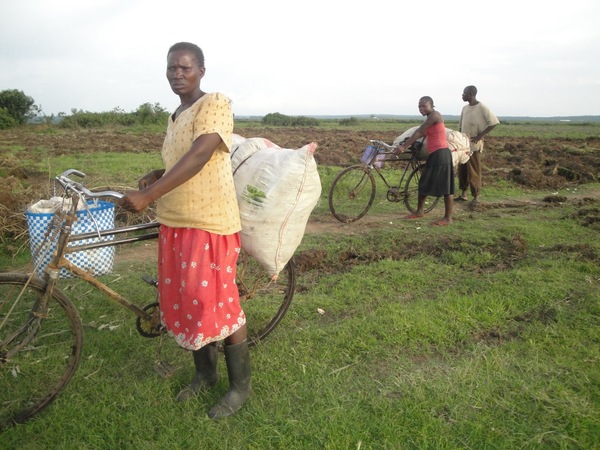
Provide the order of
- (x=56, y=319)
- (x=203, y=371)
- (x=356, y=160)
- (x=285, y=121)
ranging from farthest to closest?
(x=285, y=121) < (x=356, y=160) < (x=56, y=319) < (x=203, y=371)

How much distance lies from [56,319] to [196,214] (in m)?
1.88

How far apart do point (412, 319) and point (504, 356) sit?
674mm

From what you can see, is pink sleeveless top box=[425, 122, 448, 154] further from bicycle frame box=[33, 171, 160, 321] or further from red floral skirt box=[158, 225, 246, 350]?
bicycle frame box=[33, 171, 160, 321]

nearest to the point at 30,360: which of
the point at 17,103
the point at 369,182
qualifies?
the point at 369,182

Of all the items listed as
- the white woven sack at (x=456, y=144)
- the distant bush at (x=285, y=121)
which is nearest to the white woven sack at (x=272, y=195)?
the white woven sack at (x=456, y=144)

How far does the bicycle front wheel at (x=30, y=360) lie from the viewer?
2.17 m

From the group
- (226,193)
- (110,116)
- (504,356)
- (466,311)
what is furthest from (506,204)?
(110,116)

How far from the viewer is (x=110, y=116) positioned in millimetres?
36531

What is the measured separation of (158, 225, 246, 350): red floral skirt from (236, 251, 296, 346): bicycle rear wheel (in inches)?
16.6

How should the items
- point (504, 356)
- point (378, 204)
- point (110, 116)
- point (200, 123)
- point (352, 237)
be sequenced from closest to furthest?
point (200, 123)
point (504, 356)
point (352, 237)
point (378, 204)
point (110, 116)

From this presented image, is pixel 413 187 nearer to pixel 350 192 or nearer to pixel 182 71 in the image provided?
pixel 350 192

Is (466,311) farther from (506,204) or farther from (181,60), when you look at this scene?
(506,204)

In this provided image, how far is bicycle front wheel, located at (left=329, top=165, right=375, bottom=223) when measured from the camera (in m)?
6.37

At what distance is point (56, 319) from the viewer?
3.20m
